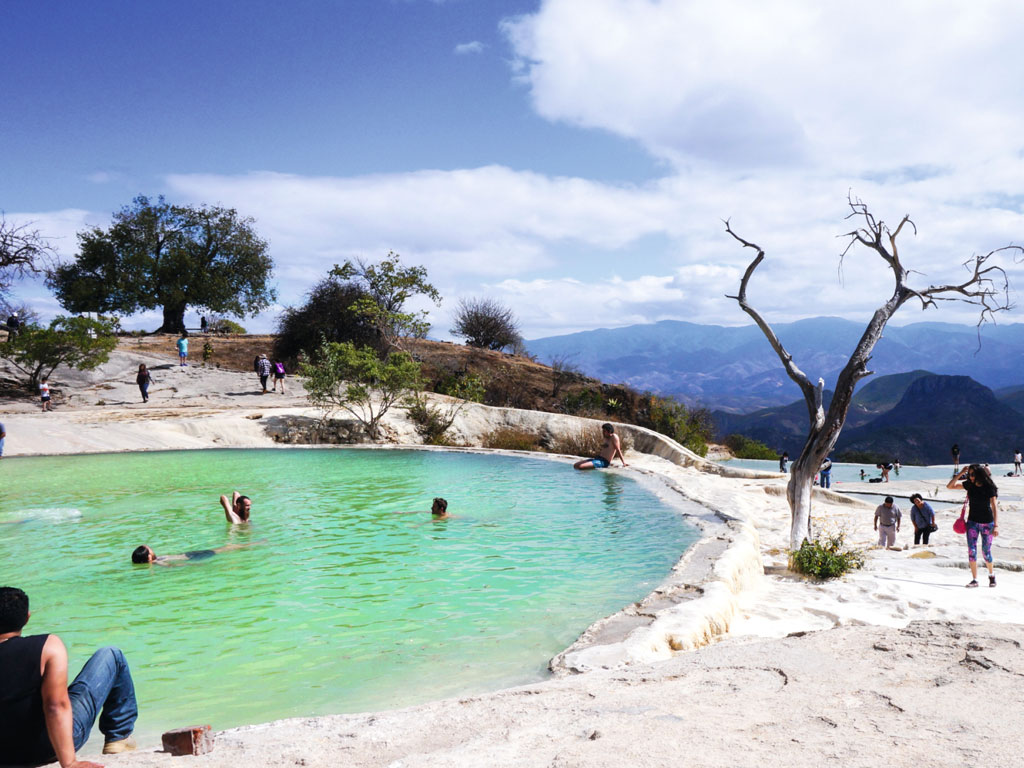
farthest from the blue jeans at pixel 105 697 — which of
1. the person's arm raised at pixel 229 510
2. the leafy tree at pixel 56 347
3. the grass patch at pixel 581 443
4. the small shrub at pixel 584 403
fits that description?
the small shrub at pixel 584 403

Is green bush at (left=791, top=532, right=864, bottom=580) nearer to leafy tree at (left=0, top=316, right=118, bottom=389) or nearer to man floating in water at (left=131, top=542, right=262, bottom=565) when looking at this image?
man floating in water at (left=131, top=542, right=262, bottom=565)

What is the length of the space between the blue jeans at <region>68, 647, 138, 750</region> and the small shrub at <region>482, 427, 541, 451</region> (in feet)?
61.9

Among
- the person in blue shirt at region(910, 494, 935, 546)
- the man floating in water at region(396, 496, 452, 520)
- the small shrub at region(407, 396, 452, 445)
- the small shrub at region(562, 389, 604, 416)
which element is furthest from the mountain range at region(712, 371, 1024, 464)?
the man floating in water at region(396, 496, 452, 520)

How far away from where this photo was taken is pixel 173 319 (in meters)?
43.7

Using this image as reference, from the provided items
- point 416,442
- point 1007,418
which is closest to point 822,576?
point 416,442

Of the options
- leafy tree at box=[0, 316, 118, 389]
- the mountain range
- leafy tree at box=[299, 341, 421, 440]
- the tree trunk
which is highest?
the tree trunk

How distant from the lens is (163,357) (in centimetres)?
3378

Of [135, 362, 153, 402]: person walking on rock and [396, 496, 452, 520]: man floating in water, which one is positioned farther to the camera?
[135, 362, 153, 402]: person walking on rock

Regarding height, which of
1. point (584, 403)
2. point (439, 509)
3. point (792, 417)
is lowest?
point (792, 417)

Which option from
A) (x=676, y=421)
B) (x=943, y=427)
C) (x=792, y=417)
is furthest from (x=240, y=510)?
(x=792, y=417)

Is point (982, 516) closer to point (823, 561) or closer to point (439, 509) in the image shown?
point (823, 561)

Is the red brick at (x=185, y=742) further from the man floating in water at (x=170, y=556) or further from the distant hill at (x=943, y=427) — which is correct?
the distant hill at (x=943, y=427)

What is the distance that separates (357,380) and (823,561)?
17.4 m

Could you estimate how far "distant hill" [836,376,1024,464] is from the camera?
82250 mm
